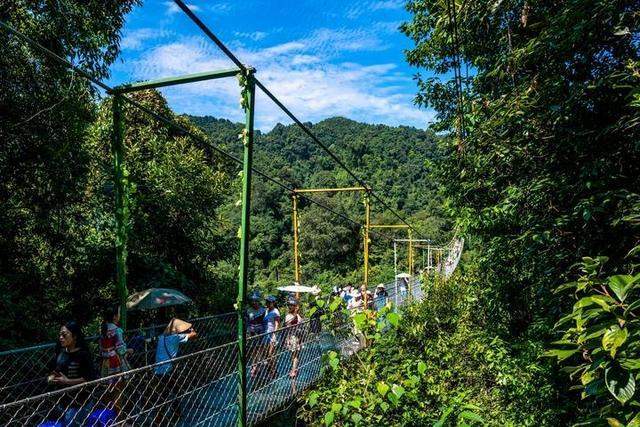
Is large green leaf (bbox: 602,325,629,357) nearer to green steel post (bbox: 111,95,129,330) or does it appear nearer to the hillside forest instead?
the hillside forest

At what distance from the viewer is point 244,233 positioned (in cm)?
265

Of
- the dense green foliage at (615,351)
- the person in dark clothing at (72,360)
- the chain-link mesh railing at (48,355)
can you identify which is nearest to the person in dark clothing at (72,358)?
the person in dark clothing at (72,360)

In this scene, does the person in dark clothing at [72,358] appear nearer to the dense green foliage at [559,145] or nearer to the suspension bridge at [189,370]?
the suspension bridge at [189,370]

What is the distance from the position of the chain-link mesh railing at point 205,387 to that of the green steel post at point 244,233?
317 mm

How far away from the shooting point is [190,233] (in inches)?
372

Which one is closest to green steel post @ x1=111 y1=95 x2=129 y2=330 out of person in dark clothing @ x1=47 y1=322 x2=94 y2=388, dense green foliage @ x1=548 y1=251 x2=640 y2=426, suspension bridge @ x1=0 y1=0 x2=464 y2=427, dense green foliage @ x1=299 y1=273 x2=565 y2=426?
suspension bridge @ x1=0 y1=0 x2=464 y2=427

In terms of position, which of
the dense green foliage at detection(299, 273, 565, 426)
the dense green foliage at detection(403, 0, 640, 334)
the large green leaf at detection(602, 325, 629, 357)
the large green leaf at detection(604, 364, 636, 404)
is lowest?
the dense green foliage at detection(299, 273, 565, 426)

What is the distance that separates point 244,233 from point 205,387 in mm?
1447

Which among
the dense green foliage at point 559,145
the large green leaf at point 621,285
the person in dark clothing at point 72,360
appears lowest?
the person in dark clothing at point 72,360

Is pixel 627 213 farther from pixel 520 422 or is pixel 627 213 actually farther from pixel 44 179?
pixel 44 179

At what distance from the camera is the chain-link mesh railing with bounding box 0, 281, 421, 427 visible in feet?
8.51

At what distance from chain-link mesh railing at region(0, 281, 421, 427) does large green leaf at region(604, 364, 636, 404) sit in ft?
6.58

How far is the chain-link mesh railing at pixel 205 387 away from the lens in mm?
2594

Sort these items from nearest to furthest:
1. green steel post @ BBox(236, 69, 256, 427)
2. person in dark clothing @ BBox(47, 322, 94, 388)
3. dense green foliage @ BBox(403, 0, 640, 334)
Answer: green steel post @ BBox(236, 69, 256, 427) < dense green foliage @ BBox(403, 0, 640, 334) < person in dark clothing @ BBox(47, 322, 94, 388)
